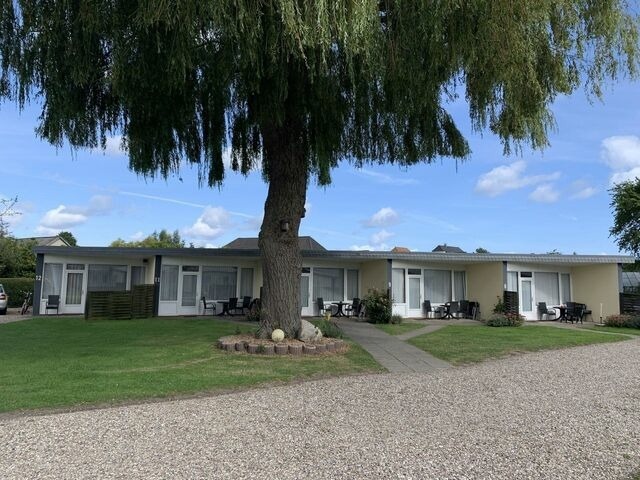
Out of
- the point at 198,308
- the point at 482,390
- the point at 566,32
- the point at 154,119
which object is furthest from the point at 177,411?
the point at 198,308

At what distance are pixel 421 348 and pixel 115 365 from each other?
6.85 m

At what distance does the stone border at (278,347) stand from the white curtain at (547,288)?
15.5 m

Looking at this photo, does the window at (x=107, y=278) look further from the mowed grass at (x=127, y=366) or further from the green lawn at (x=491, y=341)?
the green lawn at (x=491, y=341)

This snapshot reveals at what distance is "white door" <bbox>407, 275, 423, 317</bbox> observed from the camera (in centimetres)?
2316

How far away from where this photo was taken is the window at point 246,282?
23266 mm

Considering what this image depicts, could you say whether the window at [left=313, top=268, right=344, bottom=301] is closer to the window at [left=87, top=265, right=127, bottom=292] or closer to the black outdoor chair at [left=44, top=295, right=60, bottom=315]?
the window at [left=87, top=265, right=127, bottom=292]

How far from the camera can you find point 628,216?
1340 inches

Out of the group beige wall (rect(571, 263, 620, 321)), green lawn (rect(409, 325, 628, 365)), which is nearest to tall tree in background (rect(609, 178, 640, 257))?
beige wall (rect(571, 263, 620, 321))

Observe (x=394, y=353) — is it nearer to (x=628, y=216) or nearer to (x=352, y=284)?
(x=352, y=284)

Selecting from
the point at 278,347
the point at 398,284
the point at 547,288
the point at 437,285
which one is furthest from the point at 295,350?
the point at 547,288

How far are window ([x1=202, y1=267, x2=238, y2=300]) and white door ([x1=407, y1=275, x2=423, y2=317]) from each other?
25.2 ft

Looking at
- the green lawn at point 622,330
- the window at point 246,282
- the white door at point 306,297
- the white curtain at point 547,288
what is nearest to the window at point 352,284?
the white door at point 306,297

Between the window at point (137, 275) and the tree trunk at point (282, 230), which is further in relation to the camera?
the window at point (137, 275)

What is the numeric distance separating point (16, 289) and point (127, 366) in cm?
2160
